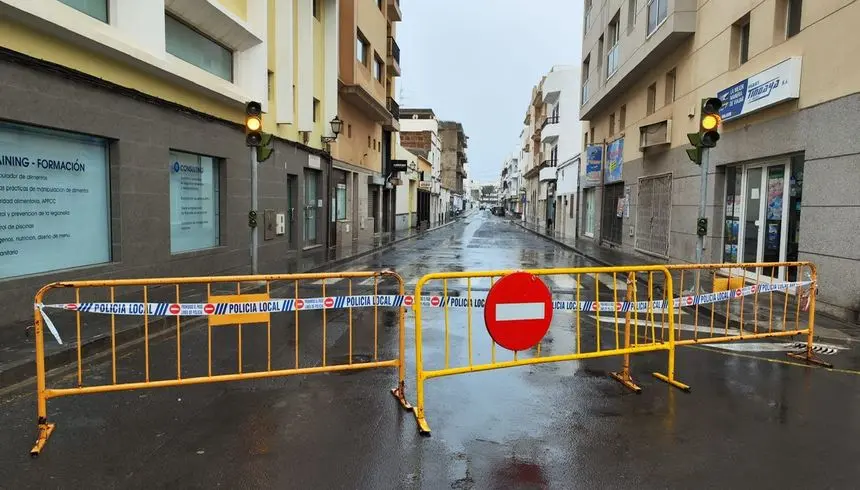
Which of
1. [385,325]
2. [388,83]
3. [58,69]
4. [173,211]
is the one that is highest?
[388,83]

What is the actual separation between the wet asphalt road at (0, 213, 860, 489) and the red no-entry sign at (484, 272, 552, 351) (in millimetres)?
617

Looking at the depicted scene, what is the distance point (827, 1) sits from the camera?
9477mm

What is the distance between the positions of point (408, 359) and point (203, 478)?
3.15 meters

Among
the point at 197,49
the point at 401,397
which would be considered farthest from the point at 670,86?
the point at 401,397

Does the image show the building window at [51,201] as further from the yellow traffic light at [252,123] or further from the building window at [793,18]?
the building window at [793,18]

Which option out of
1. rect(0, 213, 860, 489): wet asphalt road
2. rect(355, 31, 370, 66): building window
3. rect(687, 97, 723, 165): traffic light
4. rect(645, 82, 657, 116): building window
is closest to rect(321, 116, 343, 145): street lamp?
rect(355, 31, 370, 66): building window

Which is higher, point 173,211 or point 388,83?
point 388,83

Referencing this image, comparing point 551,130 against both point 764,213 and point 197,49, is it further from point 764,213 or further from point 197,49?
point 197,49

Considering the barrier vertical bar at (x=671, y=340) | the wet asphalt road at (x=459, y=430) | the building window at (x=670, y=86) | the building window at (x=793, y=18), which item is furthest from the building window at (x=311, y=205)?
the barrier vertical bar at (x=671, y=340)

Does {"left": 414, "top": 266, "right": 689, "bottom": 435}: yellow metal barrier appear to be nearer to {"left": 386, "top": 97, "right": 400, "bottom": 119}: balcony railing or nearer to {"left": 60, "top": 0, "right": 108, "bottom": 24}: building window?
{"left": 60, "top": 0, "right": 108, "bottom": 24}: building window

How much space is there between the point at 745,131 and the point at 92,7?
43.4 feet

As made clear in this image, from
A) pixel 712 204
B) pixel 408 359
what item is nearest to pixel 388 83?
pixel 712 204

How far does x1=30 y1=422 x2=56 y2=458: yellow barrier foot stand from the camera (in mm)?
3905

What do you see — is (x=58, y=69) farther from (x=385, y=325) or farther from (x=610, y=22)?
(x=610, y=22)
